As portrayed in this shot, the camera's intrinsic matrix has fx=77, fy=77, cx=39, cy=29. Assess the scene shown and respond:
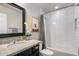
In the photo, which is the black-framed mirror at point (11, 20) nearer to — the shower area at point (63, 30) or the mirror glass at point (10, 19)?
the mirror glass at point (10, 19)

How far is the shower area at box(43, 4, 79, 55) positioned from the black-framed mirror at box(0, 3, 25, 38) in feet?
1.68

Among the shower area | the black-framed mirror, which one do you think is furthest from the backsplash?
the shower area

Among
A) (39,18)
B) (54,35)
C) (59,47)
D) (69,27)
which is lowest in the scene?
(59,47)

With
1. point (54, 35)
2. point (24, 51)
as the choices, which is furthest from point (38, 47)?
point (54, 35)

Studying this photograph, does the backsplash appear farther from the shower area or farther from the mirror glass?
the shower area

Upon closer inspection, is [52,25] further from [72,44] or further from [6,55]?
[6,55]

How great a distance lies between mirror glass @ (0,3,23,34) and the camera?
4.00 ft

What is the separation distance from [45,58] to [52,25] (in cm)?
81

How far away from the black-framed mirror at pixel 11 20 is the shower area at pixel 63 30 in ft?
1.68

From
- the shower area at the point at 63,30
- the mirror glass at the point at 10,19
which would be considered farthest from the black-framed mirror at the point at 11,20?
the shower area at the point at 63,30

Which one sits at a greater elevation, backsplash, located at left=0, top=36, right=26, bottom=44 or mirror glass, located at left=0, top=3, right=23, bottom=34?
mirror glass, located at left=0, top=3, right=23, bottom=34

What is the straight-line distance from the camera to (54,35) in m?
1.76

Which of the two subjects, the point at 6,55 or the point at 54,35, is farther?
the point at 54,35

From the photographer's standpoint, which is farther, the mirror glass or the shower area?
the shower area
